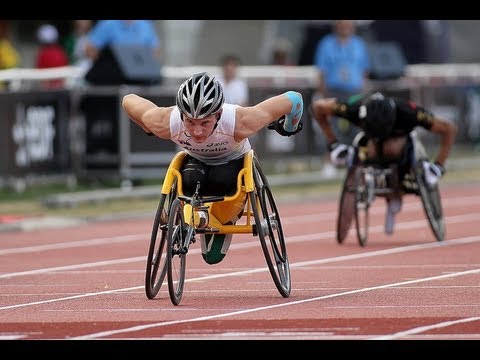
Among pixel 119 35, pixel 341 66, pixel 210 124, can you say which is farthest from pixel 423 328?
pixel 341 66

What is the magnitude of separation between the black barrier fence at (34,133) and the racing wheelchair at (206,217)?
9.98 m

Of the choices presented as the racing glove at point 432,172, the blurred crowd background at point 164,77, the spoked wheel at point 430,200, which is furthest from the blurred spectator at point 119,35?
the racing glove at point 432,172

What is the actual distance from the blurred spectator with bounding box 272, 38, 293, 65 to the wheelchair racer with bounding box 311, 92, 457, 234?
11.8 meters

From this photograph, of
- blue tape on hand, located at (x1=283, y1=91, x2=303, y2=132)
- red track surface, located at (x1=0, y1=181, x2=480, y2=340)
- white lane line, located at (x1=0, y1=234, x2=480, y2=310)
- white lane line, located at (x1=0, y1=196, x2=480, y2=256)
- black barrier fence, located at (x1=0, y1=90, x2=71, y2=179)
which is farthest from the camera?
black barrier fence, located at (x1=0, y1=90, x2=71, y2=179)

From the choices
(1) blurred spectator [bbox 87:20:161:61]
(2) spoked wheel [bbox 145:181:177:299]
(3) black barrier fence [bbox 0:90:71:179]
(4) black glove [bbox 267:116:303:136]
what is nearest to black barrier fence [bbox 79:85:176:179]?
(3) black barrier fence [bbox 0:90:71:179]

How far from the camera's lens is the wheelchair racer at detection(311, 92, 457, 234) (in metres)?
16.0

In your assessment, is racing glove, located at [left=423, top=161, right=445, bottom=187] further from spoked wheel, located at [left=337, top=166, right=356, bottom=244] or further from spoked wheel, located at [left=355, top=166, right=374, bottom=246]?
spoked wheel, located at [left=337, top=166, right=356, bottom=244]

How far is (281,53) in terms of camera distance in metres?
28.7

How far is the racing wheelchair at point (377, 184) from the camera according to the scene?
16297 mm

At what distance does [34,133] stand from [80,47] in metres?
2.73

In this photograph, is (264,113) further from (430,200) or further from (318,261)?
(430,200)

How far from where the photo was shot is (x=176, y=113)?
11836 millimetres

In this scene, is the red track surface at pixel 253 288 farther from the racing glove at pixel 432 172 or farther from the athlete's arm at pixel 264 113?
the athlete's arm at pixel 264 113

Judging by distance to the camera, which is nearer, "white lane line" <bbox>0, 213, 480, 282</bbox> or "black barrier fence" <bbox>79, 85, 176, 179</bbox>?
"white lane line" <bbox>0, 213, 480, 282</bbox>
